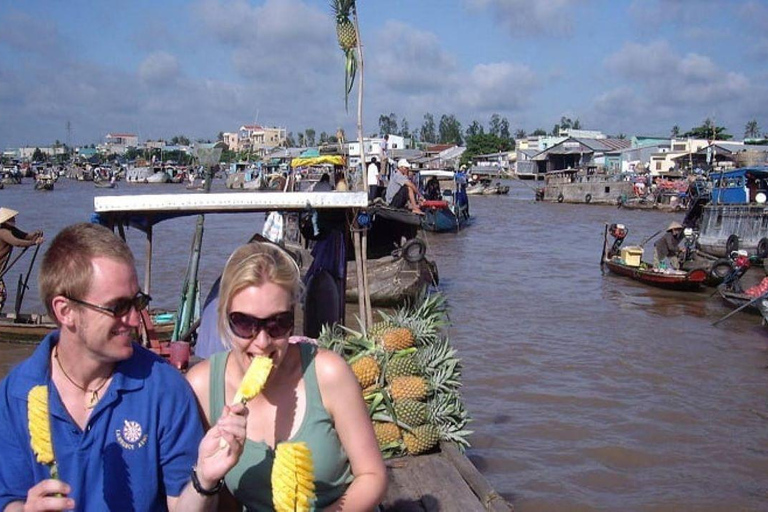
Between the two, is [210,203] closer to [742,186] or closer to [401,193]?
[401,193]

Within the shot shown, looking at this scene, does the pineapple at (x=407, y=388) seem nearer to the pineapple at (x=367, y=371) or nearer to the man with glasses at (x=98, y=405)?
the pineapple at (x=367, y=371)

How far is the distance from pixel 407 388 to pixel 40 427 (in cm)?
289

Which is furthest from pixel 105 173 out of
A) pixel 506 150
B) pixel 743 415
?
pixel 743 415

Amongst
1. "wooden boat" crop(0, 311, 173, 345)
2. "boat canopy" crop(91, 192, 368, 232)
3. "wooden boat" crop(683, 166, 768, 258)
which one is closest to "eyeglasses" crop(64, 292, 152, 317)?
"boat canopy" crop(91, 192, 368, 232)

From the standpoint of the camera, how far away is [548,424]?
8.34 m

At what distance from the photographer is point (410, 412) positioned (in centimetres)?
443

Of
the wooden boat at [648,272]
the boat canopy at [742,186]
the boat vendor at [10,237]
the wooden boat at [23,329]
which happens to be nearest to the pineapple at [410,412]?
the wooden boat at [23,329]

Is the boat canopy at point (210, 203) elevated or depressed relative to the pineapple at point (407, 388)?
elevated

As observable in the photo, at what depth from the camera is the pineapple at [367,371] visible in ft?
15.0

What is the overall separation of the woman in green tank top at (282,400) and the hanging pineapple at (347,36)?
463 centimetres

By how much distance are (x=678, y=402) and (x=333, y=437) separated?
818 cm

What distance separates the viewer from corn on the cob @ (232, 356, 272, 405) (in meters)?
1.92

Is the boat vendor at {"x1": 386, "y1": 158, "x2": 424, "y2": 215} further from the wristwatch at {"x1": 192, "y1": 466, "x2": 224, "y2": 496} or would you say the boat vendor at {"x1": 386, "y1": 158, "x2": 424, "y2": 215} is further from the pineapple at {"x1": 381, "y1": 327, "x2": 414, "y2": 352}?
the wristwatch at {"x1": 192, "y1": 466, "x2": 224, "y2": 496}

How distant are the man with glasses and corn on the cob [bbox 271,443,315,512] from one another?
0.17m
